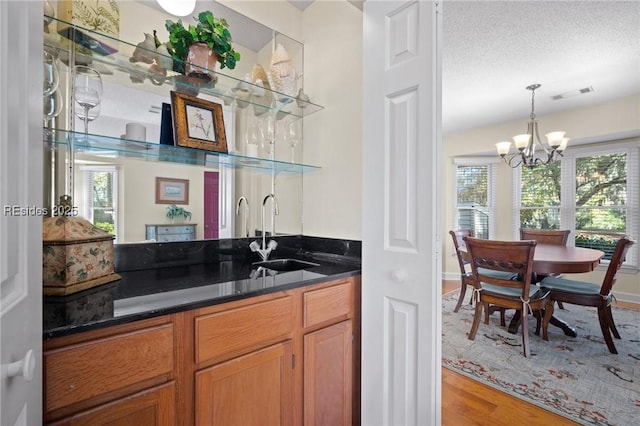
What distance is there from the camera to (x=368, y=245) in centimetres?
140

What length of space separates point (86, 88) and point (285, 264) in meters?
1.30

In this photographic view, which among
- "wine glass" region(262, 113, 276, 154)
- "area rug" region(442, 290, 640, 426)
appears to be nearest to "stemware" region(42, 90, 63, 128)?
"wine glass" region(262, 113, 276, 154)

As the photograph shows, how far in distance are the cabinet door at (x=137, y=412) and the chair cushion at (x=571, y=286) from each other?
10.6ft

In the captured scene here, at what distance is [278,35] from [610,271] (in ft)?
10.5

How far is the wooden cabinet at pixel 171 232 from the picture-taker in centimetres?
152

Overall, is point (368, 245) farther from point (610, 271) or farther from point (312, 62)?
point (610, 271)

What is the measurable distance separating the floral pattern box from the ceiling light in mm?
1172

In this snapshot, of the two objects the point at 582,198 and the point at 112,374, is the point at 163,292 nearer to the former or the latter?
the point at 112,374

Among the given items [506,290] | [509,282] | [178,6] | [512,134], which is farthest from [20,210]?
[512,134]

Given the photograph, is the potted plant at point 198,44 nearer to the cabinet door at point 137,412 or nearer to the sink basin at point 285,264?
the sink basin at point 285,264

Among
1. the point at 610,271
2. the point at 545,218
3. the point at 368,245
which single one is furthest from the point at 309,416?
the point at 545,218

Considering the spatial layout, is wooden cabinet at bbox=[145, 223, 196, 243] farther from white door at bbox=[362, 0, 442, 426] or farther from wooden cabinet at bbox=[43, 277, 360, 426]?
white door at bbox=[362, 0, 442, 426]

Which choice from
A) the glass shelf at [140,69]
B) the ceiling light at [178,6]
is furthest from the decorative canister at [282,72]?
the ceiling light at [178,6]

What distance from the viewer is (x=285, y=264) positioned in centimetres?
185
